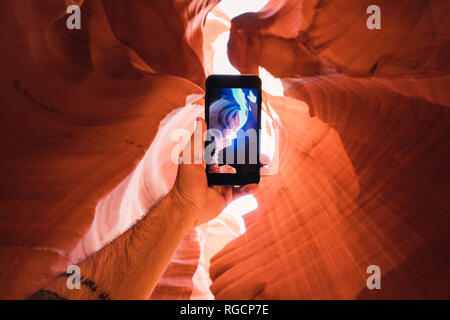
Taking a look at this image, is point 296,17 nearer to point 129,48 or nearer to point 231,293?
point 129,48

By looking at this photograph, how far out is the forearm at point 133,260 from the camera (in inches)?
34.1

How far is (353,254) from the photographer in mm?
955

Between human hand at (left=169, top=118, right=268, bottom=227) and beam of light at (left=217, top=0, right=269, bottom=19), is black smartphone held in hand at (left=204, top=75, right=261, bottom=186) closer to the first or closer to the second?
human hand at (left=169, top=118, right=268, bottom=227)

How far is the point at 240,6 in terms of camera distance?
6.27ft

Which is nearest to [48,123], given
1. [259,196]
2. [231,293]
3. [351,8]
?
[231,293]

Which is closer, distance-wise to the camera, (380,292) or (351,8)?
(380,292)

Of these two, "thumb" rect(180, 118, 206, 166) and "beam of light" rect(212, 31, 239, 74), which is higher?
"beam of light" rect(212, 31, 239, 74)

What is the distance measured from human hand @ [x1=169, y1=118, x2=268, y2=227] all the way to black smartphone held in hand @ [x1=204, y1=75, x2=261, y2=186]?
6 centimetres

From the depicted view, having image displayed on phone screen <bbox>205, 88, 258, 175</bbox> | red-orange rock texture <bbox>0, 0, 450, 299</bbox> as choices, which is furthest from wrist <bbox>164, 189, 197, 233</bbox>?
image displayed on phone screen <bbox>205, 88, 258, 175</bbox>

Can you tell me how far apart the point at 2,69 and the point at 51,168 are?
1.08ft

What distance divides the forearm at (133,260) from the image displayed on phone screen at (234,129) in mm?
347

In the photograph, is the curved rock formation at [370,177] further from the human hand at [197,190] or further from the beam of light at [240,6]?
the beam of light at [240,6]

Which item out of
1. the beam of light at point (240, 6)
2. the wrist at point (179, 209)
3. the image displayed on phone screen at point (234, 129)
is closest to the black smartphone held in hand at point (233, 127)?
the image displayed on phone screen at point (234, 129)

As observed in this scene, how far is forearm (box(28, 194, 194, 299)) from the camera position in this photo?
0.87 m
